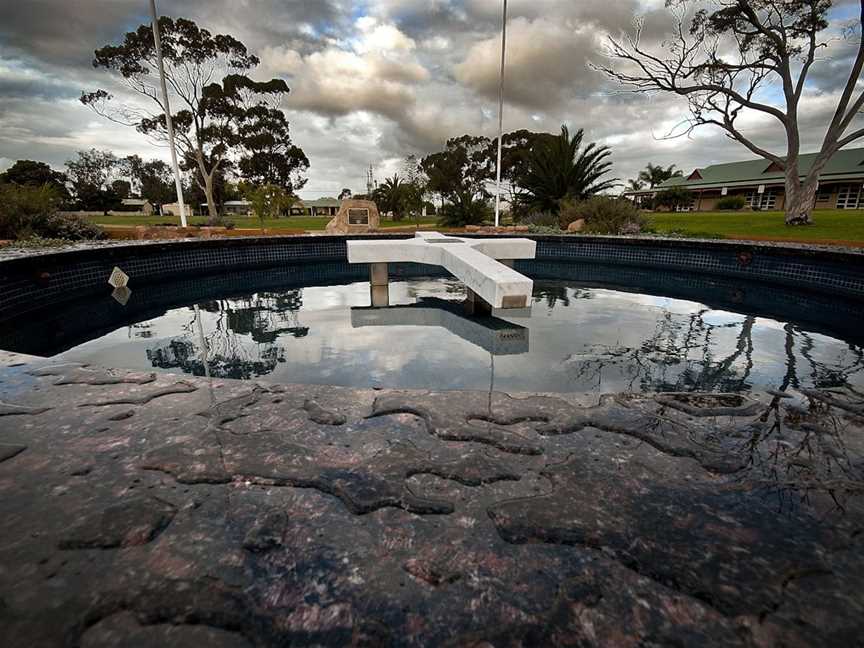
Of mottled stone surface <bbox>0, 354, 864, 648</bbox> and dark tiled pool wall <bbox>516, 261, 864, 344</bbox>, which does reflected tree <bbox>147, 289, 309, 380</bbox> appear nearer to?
mottled stone surface <bbox>0, 354, 864, 648</bbox>

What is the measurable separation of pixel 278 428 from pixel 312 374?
1.37 m

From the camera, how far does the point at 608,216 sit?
13820 millimetres

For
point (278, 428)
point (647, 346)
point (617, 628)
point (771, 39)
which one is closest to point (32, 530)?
point (278, 428)

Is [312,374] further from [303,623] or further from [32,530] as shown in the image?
[303,623]

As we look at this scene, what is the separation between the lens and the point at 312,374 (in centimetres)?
320

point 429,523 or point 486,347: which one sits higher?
point 429,523

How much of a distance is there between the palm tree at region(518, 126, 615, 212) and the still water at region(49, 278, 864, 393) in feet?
44.6

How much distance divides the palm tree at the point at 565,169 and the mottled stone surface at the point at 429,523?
16.9 metres

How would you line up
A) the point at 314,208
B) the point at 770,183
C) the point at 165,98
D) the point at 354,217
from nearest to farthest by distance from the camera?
the point at 165,98 < the point at 354,217 < the point at 770,183 < the point at 314,208

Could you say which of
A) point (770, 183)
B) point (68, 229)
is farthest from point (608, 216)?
point (770, 183)

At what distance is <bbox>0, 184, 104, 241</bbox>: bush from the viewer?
33.5ft

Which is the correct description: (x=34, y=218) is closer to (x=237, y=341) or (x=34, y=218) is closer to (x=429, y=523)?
(x=237, y=341)

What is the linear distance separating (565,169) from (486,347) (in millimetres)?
16405

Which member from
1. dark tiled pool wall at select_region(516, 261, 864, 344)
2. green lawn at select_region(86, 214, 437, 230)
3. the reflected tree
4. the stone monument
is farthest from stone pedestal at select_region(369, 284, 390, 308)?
green lawn at select_region(86, 214, 437, 230)
